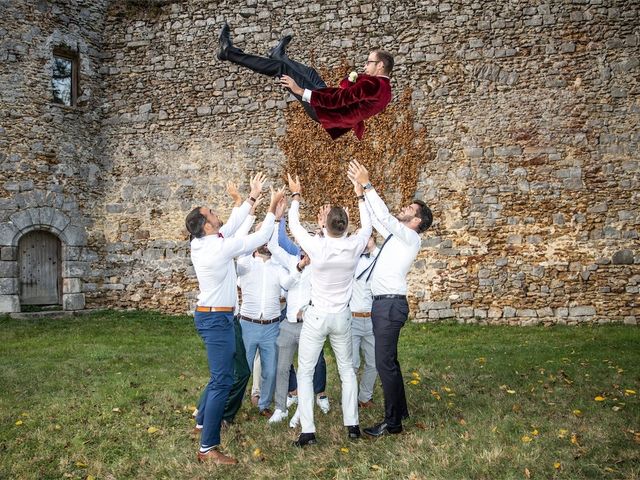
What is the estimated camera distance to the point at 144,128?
13.1 m

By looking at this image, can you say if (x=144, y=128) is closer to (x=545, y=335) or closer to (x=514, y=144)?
(x=514, y=144)

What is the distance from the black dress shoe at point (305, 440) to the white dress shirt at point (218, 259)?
1245mm

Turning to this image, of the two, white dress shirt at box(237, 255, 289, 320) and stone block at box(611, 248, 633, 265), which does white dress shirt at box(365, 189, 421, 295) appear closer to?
white dress shirt at box(237, 255, 289, 320)

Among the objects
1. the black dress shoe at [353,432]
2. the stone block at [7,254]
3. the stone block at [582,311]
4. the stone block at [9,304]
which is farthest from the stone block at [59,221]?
the stone block at [582,311]

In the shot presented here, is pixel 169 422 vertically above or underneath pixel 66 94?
underneath

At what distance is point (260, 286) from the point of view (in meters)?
6.27

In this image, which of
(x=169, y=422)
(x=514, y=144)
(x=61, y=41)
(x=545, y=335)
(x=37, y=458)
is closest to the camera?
(x=37, y=458)

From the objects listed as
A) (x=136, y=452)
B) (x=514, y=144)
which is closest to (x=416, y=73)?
(x=514, y=144)

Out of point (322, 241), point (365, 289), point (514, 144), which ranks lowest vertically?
point (365, 289)

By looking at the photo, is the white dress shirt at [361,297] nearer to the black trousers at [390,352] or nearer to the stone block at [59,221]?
the black trousers at [390,352]

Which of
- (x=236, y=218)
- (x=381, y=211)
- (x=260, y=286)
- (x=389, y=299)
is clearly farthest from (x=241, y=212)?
(x=389, y=299)

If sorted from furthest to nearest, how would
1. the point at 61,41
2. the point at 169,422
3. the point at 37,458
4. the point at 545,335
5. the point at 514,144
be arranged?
the point at 61,41 < the point at 514,144 < the point at 545,335 < the point at 169,422 < the point at 37,458

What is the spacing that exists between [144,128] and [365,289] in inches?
335

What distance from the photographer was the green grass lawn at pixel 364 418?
15.0 ft
